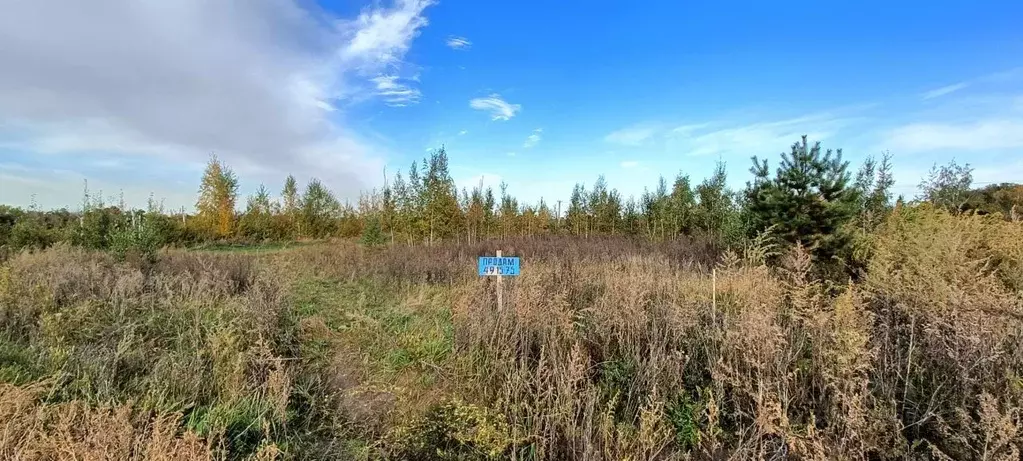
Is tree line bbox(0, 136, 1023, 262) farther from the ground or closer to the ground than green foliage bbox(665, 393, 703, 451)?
farther from the ground

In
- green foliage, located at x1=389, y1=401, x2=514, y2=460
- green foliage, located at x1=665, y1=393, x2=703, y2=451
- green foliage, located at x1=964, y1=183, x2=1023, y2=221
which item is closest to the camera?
green foliage, located at x1=389, y1=401, x2=514, y2=460

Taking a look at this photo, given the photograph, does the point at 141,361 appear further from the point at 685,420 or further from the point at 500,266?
the point at 685,420

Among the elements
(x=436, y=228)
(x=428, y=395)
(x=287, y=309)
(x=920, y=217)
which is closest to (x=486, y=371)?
(x=428, y=395)

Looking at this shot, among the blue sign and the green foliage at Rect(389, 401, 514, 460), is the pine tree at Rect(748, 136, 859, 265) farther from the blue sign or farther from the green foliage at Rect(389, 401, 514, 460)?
the green foliage at Rect(389, 401, 514, 460)

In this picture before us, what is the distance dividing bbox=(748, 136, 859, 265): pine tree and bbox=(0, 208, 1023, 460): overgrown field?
1484 mm

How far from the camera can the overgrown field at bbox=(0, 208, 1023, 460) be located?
271cm

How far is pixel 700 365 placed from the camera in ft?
13.0

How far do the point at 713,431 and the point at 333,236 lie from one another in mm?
28248

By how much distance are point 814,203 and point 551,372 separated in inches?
256

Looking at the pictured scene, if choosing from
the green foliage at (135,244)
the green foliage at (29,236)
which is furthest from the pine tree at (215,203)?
the green foliage at (135,244)

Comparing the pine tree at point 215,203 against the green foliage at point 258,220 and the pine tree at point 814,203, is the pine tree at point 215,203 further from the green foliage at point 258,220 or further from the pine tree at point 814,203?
the pine tree at point 814,203

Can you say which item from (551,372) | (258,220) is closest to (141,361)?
(551,372)

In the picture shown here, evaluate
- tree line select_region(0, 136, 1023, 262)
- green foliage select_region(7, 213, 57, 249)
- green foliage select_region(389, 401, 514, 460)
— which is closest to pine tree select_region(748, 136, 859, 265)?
tree line select_region(0, 136, 1023, 262)

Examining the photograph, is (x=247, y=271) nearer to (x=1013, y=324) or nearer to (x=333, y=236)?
(x=1013, y=324)
